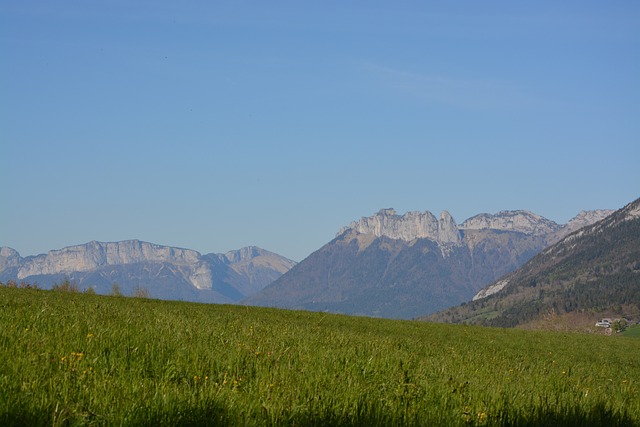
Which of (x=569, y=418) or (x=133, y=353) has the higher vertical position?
(x=133, y=353)

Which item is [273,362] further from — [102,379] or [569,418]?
[569,418]

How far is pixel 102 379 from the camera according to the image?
26.3 feet

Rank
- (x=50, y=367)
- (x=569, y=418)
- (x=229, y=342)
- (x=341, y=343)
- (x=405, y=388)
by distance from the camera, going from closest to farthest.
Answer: (x=50, y=367) < (x=569, y=418) < (x=405, y=388) < (x=229, y=342) < (x=341, y=343)

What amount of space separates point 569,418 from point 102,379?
18.3 feet

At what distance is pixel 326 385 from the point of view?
29.8ft

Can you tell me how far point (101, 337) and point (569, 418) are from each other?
6448 millimetres

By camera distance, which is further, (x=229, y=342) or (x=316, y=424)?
(x=229, y=342)

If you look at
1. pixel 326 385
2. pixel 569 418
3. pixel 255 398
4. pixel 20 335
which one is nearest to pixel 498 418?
pixel 569 418

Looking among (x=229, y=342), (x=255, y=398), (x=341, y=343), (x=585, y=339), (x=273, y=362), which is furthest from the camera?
(x=585, y=339)

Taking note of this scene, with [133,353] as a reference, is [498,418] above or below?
below

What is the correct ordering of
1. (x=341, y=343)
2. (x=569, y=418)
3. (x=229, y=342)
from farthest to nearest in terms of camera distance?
(x=341, y=343), (x=229, y=342), (x=569, y=418)

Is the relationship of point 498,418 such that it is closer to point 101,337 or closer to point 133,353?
point 133,353

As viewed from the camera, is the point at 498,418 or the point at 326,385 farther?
→ the point at 326,385

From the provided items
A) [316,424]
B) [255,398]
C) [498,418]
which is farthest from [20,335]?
[498,418]
